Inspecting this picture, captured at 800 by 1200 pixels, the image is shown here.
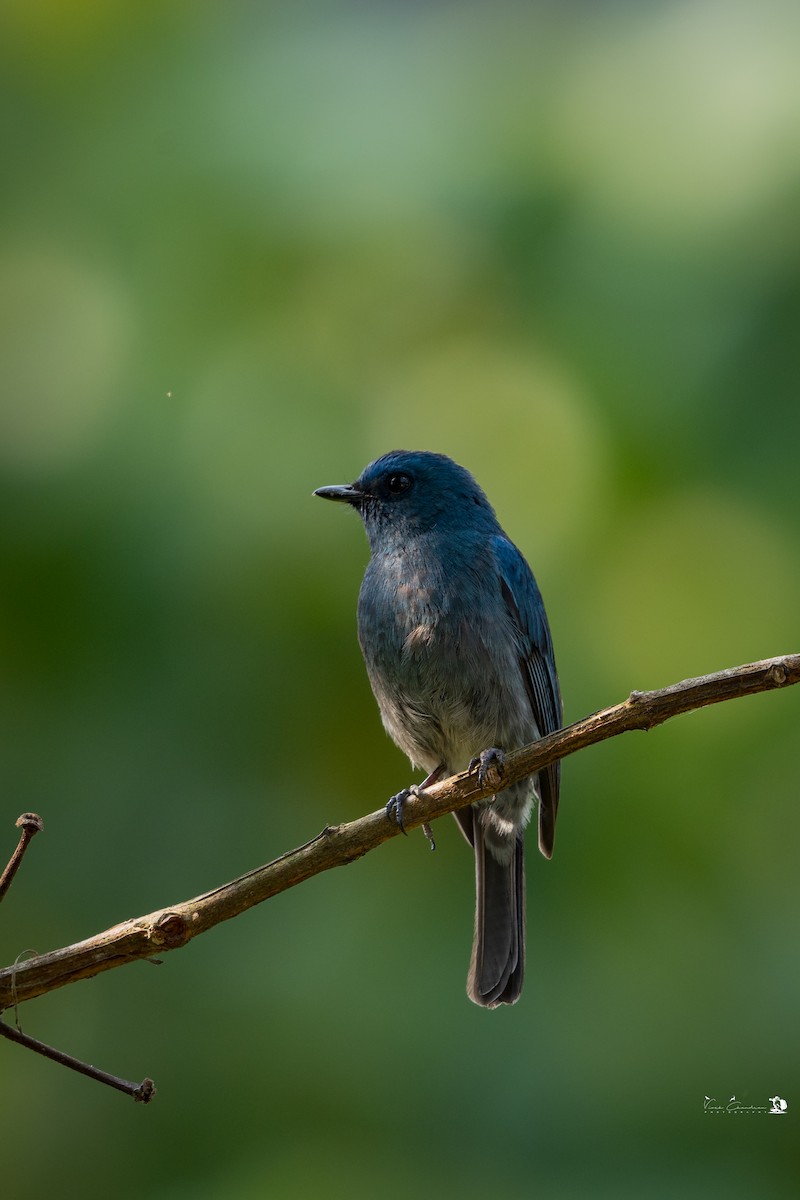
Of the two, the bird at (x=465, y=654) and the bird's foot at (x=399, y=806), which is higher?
the bird at (x=465, y=654)

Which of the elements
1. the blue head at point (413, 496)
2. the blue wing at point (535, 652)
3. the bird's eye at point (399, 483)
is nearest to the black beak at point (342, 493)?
the blue head at point (413, 496)

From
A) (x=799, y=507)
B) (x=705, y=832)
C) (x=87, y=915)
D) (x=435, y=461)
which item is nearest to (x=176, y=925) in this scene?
(x=435, y=461)

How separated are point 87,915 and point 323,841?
108 inches

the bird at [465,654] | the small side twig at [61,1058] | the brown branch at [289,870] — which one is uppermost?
the bird at [465,654]

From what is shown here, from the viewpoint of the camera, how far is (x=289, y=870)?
7.83 feet

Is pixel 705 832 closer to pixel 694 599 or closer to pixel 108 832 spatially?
pixel 694 599

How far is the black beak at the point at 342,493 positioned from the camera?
4.09m

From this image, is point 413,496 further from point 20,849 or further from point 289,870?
point 20,849

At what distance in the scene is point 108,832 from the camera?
195 inches

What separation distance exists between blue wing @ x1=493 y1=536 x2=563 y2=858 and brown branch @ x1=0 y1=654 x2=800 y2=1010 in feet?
4.45

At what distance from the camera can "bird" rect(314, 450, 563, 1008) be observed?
3.70m

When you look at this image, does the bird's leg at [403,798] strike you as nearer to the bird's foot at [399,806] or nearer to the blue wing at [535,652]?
the bird's foot at [399,806]

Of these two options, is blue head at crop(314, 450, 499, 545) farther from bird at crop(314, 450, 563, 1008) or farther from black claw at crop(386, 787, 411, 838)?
black claw at crop(386, 787, 411, 838)

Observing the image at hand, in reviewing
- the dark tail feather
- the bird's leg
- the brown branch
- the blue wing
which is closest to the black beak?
the blue wing
